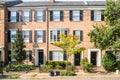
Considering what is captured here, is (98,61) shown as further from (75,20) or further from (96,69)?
(75,20)

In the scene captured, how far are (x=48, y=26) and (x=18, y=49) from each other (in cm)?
580

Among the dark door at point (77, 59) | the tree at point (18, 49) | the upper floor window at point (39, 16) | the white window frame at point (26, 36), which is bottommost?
the dark door at point (77, 59)

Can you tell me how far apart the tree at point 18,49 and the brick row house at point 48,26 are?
191cm

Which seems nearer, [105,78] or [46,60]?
[105,78]

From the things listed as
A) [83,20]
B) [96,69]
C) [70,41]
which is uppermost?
[83,20]

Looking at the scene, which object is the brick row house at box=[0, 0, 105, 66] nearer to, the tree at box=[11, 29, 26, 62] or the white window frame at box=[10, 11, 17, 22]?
the white window frame at box=[10, 11, 17, 22]

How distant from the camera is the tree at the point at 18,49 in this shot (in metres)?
45.8

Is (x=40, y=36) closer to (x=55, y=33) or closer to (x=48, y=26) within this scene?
(x=48, y=26)

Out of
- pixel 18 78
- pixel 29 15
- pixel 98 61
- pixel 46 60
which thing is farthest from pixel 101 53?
pixel 18 78

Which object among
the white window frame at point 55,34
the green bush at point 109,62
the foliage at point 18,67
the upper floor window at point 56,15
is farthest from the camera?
the upper floor window at point 56,15

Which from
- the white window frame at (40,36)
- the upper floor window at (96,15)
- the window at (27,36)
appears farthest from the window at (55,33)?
the upper floor window at (96,15)

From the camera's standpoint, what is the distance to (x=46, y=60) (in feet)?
156

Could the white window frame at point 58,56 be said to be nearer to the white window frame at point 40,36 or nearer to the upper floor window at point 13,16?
the white window frame at point 40,36

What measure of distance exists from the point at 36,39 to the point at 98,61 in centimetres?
956
